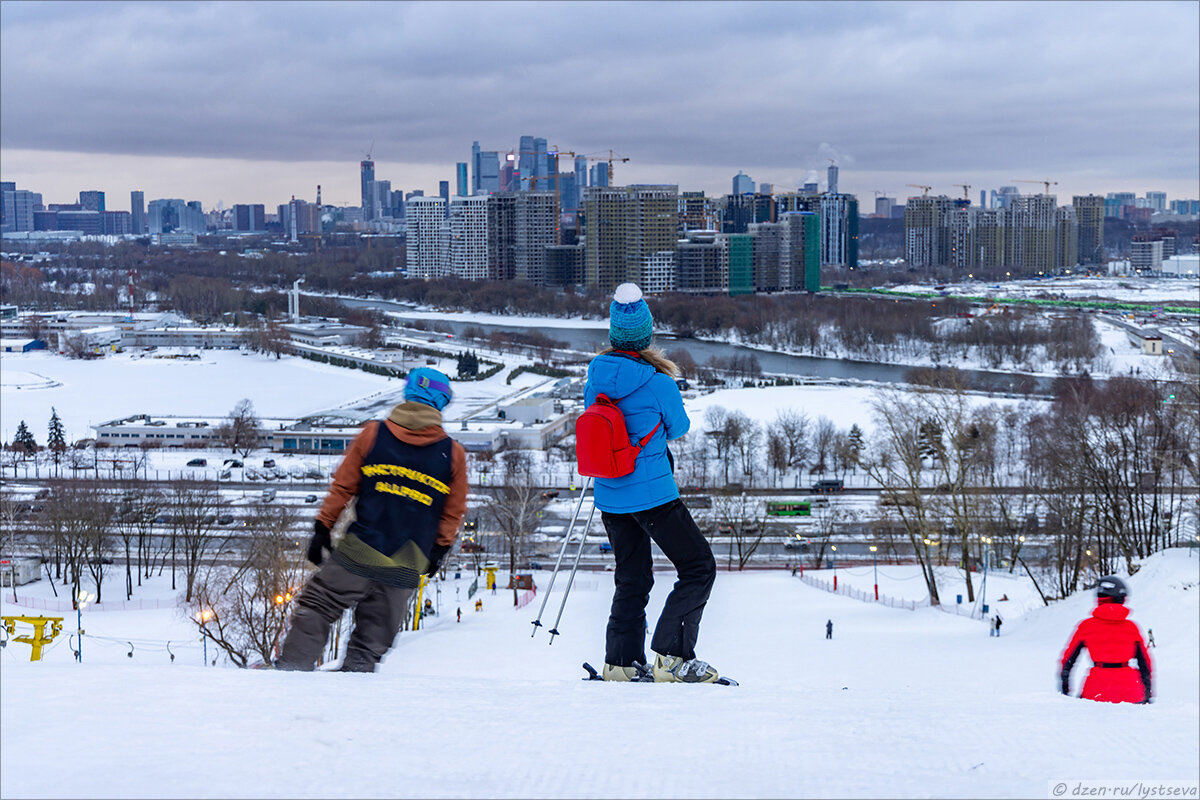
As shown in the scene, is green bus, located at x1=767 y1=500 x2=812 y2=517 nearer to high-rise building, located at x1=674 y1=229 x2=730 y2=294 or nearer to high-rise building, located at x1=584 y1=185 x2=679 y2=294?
high-rise building, located at x1=584 y1=185 x2=679 y2=294

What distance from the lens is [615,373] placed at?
178 centimetres

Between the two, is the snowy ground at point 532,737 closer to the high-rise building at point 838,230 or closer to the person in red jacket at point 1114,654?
the person in red jacket at point 1114,654

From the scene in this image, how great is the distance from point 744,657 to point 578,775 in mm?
3825

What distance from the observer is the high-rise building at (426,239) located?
187 ft

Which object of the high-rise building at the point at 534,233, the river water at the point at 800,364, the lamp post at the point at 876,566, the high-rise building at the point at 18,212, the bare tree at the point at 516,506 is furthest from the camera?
the high-rise building at the point at 18,212

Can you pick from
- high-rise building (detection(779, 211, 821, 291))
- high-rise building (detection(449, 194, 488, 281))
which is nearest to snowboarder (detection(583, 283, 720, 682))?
high-rise building (detection(779, 211, 821, 291))

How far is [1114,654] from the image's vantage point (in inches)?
83.4

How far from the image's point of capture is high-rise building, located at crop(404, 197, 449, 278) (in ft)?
187

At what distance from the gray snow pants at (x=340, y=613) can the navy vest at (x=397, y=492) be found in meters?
0.07

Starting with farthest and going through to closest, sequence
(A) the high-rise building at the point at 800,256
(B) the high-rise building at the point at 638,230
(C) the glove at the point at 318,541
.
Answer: (A) the high-rise building at the point at 800,256, (B) the high-rise building at the point at 638,230, (C) the glove at the point at 318,541

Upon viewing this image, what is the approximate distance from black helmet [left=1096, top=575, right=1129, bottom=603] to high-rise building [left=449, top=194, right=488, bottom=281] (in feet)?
169

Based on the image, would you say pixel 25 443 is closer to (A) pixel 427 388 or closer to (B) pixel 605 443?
(A) pixel 427 388

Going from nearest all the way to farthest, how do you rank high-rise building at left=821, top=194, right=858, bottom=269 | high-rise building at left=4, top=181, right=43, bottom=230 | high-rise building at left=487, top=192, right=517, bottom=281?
high-rise building at left=487, top=192, right=517, bottom=281 < high-rise building at left=821, top=194, right=858, bottom=269 < high-rise building at left=4, top=181, right=43, bottom=230

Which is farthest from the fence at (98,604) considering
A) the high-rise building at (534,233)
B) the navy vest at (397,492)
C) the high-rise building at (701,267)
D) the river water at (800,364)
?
the high-rise building at (534,233)
